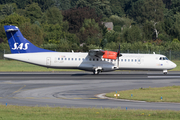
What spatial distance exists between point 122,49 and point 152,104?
44637mm

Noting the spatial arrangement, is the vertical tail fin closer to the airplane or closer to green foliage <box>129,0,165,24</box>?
the airplane

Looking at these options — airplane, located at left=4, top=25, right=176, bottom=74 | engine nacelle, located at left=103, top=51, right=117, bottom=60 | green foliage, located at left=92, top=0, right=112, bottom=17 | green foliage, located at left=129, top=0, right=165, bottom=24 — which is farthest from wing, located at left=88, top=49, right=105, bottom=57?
green foliage, located at left=129, top=0, right=165, bottom=24

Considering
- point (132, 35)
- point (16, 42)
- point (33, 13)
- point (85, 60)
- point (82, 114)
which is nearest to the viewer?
point (82, 114)

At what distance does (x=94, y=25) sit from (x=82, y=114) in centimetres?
7673

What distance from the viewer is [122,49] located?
6219 centimetres

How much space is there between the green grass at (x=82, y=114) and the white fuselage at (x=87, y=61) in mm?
20448

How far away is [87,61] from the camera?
3672 cm

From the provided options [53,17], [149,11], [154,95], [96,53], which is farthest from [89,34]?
[154,95]

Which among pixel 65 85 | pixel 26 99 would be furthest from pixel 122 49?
pixel 26 99

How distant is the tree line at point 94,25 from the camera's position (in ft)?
224

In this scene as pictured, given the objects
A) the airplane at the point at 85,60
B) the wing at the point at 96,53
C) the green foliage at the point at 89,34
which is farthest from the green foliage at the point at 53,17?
the wing at the point at 96,53

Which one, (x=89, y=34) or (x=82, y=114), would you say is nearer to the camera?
(x=82, y=114)

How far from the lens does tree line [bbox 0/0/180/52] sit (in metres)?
68.3

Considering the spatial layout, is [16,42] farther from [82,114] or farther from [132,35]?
[132,35]
